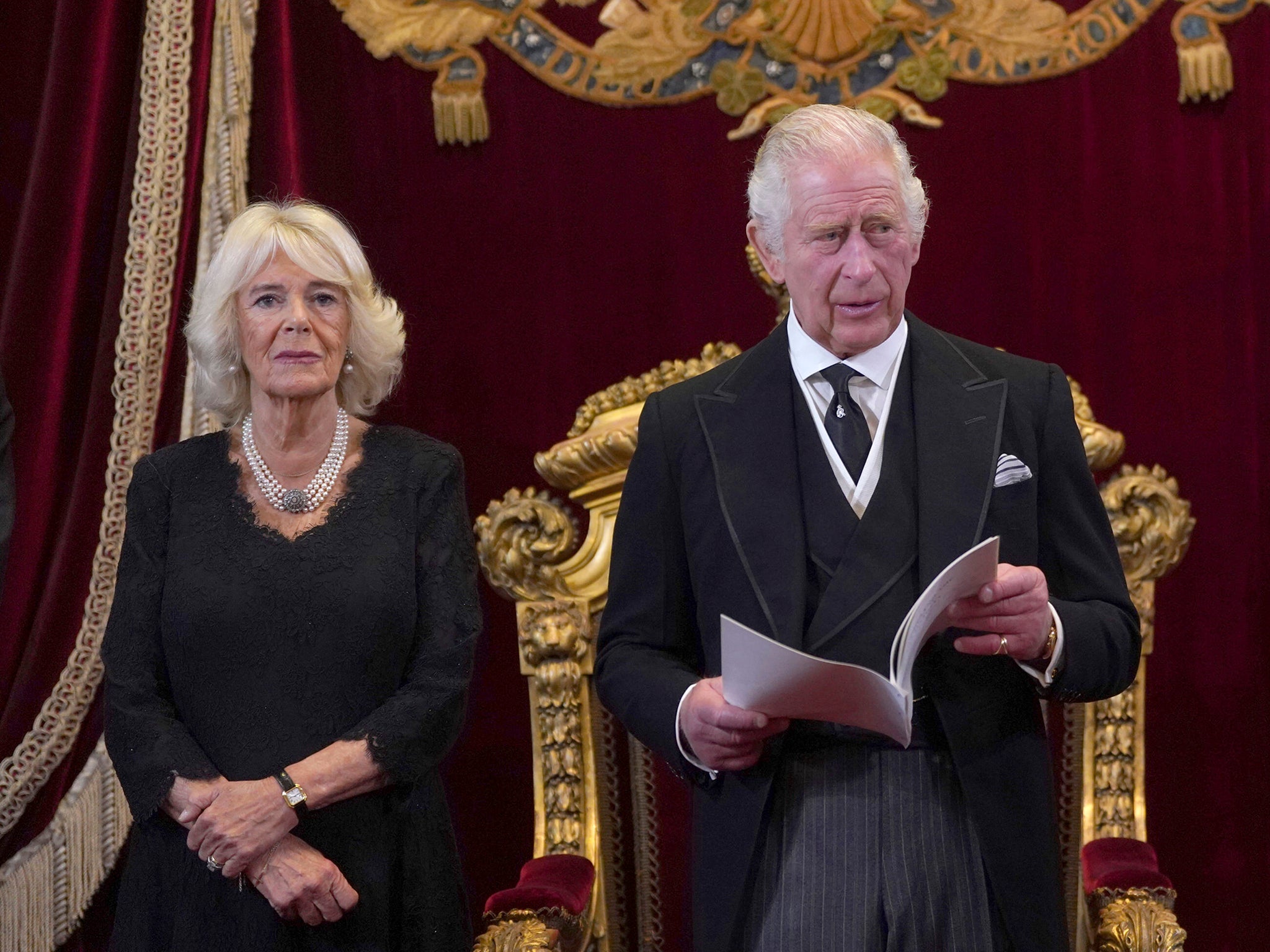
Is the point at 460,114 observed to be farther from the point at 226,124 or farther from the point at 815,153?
the point at 815,153

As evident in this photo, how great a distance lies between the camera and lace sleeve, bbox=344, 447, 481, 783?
1.98 m

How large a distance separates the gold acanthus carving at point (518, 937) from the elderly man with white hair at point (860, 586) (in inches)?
16.7

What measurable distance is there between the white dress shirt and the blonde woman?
0.55 meters

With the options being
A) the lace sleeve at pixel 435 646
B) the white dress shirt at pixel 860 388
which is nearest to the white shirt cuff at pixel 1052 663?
the white dress shirt at pixel 860 388

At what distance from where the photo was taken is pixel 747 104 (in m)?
2.79

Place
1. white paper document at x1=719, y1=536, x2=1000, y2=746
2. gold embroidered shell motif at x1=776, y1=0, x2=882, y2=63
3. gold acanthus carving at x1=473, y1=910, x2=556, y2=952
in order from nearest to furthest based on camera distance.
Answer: white paper document at x1=719, y1=536, x2=1000, y2=746
gold acanthus carving at x1=473, y1=910, x2=556, y2=952
gold embroidered shell motif at x1=776, y1=0, x2=882, y2=63

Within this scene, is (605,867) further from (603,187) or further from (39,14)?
(39,14)

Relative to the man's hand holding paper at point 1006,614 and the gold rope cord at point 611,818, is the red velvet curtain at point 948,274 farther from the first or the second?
the man's hand holding paper at point 1006,614

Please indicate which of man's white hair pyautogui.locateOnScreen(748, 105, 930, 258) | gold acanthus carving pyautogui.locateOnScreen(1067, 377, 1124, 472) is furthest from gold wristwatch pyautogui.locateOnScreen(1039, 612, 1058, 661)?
gold acanthus carving pyautogui.locateOnScreen(1067, 377, 1124, 472)

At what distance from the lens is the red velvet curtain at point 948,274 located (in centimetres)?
270

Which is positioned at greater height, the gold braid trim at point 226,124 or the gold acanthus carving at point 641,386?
the gold braid trim at point 226,124

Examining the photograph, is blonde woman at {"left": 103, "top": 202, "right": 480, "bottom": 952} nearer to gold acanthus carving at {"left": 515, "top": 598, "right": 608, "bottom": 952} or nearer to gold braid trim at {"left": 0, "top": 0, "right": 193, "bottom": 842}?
gold acanthus carving at {"left": 515, "top": 598, "right": 608, "bottom": 952}

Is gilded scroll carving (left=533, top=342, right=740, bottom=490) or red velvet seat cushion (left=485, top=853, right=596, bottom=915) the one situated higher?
gilded scroll carving (left=533, top=342, right=740, bottom=490)

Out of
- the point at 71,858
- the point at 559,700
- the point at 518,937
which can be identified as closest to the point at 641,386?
the point at 559,700
